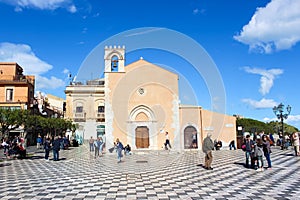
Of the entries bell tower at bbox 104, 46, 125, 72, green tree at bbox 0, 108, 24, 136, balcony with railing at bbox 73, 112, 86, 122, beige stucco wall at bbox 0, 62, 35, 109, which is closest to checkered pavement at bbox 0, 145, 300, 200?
green tree at bbox 0, 108, 24, 136

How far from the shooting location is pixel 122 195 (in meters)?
7.13

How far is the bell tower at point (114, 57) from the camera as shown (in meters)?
22.8

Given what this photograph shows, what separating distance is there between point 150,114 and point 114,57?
6336mm

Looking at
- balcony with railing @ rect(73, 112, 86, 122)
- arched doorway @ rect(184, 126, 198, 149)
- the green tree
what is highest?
balcony with railing @ rect(73, 112, 86, 122)

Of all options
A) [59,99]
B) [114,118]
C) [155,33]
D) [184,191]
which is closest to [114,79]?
[114,118]

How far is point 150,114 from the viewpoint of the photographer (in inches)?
1020

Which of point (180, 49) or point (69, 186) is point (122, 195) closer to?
point (69, 186)

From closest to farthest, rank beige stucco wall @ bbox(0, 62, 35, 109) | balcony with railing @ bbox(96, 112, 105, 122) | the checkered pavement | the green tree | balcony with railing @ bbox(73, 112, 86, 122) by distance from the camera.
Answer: the checkered pavement → the green tree → beige stucco wall @ bbox(0, 62, 35, 109) → balcony with railing @ bbox(73, 112, 86, 122) → balcony with railing @ bbox(96, 112, 105, 122)

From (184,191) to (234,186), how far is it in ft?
5.50

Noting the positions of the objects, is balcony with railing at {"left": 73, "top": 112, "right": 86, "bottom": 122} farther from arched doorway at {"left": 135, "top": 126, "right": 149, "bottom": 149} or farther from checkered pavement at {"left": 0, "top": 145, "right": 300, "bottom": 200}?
checkered pavement at {"left": 0, "top": 145, "right": 300, "bottom": 200}

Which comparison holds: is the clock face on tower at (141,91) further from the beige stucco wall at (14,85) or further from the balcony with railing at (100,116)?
the beige stucco wall at (14,85)

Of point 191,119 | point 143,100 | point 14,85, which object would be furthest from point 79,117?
point 191,119

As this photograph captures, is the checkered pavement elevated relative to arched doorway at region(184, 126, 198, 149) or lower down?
lower down

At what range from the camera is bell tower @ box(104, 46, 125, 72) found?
22.8 m
